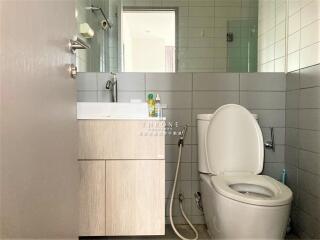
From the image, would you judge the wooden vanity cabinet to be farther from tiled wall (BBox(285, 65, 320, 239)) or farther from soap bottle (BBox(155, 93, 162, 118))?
tiled wall (BBox(285, 65, 320, 239))

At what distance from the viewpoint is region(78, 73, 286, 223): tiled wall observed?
1.73 m

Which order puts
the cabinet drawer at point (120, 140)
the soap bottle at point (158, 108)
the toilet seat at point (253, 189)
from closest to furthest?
the toilet seat at point (253, 189) < the cabinet drawer at point (120, 140) < the soap bottle at point (158, 108)

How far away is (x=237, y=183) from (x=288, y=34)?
107 cm

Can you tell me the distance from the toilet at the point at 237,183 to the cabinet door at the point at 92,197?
569mm

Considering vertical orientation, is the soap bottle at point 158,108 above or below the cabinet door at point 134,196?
above

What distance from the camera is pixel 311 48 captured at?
1493 millimetres


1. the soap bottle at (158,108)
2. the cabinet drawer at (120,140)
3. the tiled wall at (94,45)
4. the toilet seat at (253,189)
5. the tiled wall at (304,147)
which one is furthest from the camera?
the tiled wall at (94,45)

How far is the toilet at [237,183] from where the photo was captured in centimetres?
116

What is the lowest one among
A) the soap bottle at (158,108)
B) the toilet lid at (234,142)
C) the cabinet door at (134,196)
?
the cabinet door at (134,196)

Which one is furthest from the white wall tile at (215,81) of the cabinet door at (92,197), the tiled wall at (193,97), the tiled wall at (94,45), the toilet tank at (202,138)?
the cabinet door at (92,197)

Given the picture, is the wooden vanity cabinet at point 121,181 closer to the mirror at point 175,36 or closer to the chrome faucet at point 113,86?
the chrome faucet at point 113,86

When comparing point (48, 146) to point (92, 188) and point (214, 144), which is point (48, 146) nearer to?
point (92, 188)

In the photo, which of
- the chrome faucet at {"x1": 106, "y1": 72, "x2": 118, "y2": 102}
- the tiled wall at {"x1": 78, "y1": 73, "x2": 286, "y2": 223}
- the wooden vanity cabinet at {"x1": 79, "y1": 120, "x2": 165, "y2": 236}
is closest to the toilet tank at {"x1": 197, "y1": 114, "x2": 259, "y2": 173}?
the tiled wall at {"x1": 78, "y1": 73, "x2": 286, "y2": 223}

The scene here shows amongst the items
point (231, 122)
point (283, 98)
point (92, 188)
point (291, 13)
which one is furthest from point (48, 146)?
point (291, 13)
